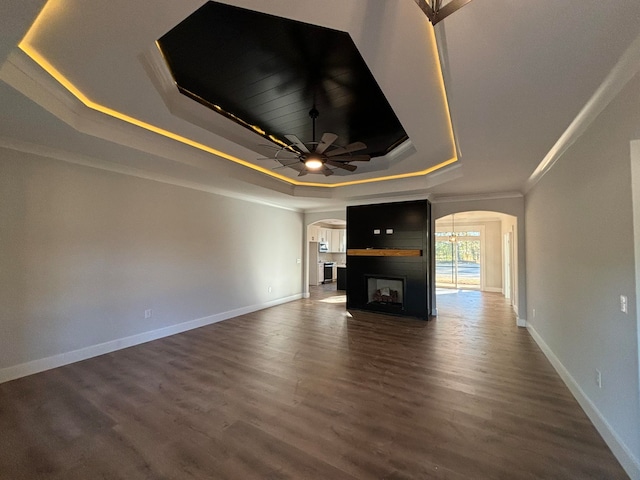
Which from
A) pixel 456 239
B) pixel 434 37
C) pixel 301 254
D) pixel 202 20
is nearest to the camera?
pixel 434 37

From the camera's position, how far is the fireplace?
6.32 m

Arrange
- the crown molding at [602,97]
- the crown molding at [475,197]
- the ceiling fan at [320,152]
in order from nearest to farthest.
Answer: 1. the crown molding at [602,97]
2. the ceiling fan at [320,152]
3. the crown molding at [475,197]

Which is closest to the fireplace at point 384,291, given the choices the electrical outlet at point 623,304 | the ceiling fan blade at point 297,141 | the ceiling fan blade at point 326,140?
the ceiling fan blade at point 326,140

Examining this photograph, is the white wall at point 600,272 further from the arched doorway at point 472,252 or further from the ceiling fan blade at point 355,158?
the arched doorway at point 472,252

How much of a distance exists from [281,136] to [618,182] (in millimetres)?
3294

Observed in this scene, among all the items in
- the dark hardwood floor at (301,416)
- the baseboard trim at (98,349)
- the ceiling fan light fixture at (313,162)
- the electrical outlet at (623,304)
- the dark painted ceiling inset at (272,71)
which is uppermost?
the dark painted ceiling inset at (272,71)

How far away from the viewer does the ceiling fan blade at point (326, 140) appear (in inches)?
105

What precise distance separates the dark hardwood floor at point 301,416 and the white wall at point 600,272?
0.86 ft

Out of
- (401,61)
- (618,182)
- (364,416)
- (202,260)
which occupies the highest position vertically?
(401,61)

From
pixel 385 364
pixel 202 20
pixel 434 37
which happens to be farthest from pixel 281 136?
pixel 385 364

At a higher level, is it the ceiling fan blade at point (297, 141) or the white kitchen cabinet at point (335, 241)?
the ceiling fan blade at point (297, 141)

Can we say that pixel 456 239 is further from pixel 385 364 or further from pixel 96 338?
pixel 96 338

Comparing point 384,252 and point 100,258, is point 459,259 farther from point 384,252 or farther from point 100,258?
point 100,258

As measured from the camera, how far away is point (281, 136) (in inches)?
144
